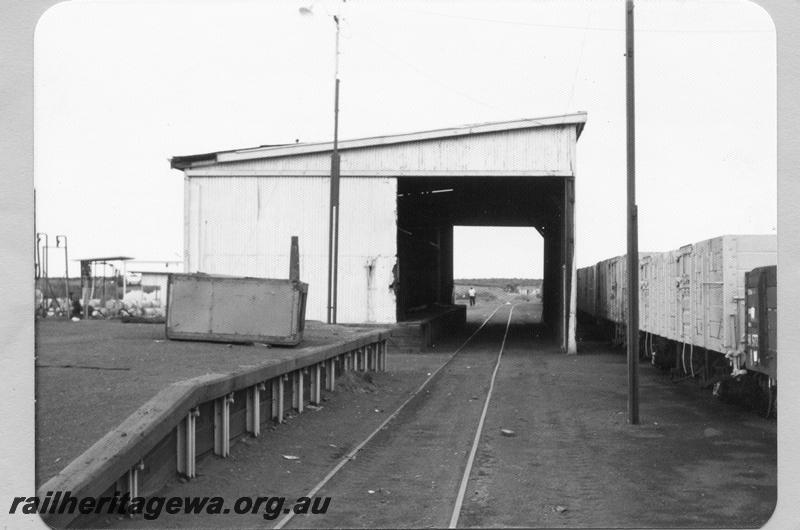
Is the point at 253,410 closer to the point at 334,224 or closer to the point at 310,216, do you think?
the point at 334,224

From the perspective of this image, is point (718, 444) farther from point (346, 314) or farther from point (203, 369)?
point (346, 314)

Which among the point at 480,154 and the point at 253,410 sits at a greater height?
the point at 480,154

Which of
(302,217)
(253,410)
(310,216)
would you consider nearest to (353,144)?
(310,216)

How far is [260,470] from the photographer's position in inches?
367

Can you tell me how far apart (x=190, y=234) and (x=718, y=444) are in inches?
870

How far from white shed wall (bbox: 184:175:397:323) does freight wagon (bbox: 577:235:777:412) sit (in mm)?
9669

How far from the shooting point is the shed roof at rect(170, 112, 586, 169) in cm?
2836

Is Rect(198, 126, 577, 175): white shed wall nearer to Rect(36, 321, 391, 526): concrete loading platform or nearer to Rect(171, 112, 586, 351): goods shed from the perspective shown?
Rect(171, 112, 586, 351): goods shed

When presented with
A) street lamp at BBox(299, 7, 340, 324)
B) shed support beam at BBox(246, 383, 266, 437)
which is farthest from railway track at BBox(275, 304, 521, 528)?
street lamp at BBox(299, 7, 340, 324)

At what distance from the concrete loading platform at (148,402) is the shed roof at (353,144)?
46.4ft

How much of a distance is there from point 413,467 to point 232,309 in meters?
7.66

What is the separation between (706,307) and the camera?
15211 mm

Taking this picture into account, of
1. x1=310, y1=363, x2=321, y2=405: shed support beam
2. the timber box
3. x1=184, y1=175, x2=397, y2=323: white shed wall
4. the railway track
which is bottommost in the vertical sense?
the railway track
